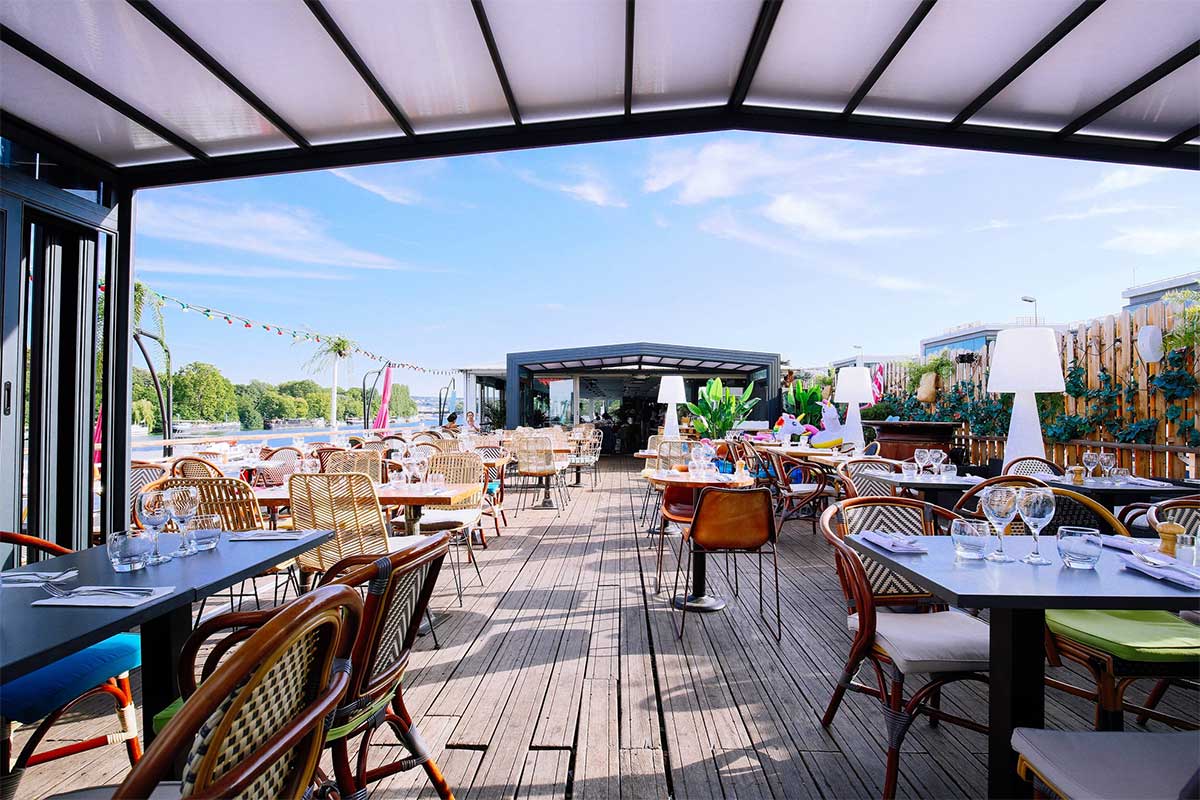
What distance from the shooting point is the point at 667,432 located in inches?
391

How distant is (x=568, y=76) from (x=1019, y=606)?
150 inches

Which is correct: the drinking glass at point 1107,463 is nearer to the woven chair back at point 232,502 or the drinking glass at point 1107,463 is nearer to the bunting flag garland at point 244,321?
the woven chair back at point 232,502

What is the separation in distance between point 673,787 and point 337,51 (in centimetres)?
399

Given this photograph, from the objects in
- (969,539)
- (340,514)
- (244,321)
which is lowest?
(340,514)

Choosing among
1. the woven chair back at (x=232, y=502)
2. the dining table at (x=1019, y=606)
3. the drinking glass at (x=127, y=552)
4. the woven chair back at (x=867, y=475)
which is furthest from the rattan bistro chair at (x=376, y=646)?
the woven chair back at (x=867, y=475)

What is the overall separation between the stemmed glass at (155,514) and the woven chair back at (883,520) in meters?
2.50

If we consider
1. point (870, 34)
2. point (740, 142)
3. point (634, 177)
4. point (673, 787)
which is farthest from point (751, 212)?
point (673, 787)

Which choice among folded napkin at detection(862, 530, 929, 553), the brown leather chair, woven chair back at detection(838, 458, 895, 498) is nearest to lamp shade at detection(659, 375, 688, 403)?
woven chair back at detection(838, 458, 895, 498)

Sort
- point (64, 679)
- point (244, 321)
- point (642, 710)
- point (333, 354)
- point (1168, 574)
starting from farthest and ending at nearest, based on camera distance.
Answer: point (333, 354) → point (244, 321) → point (642, 710) → point (64, 679) → point (1168, 574)

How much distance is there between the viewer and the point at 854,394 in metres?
8.16

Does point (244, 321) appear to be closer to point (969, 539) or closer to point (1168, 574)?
point (969, 539)

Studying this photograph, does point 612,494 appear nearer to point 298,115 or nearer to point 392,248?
point 298,115

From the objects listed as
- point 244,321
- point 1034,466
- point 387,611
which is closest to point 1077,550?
point 387,611

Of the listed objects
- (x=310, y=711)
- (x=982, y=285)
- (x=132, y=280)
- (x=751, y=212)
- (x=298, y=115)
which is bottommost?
(x=310, y=711)
